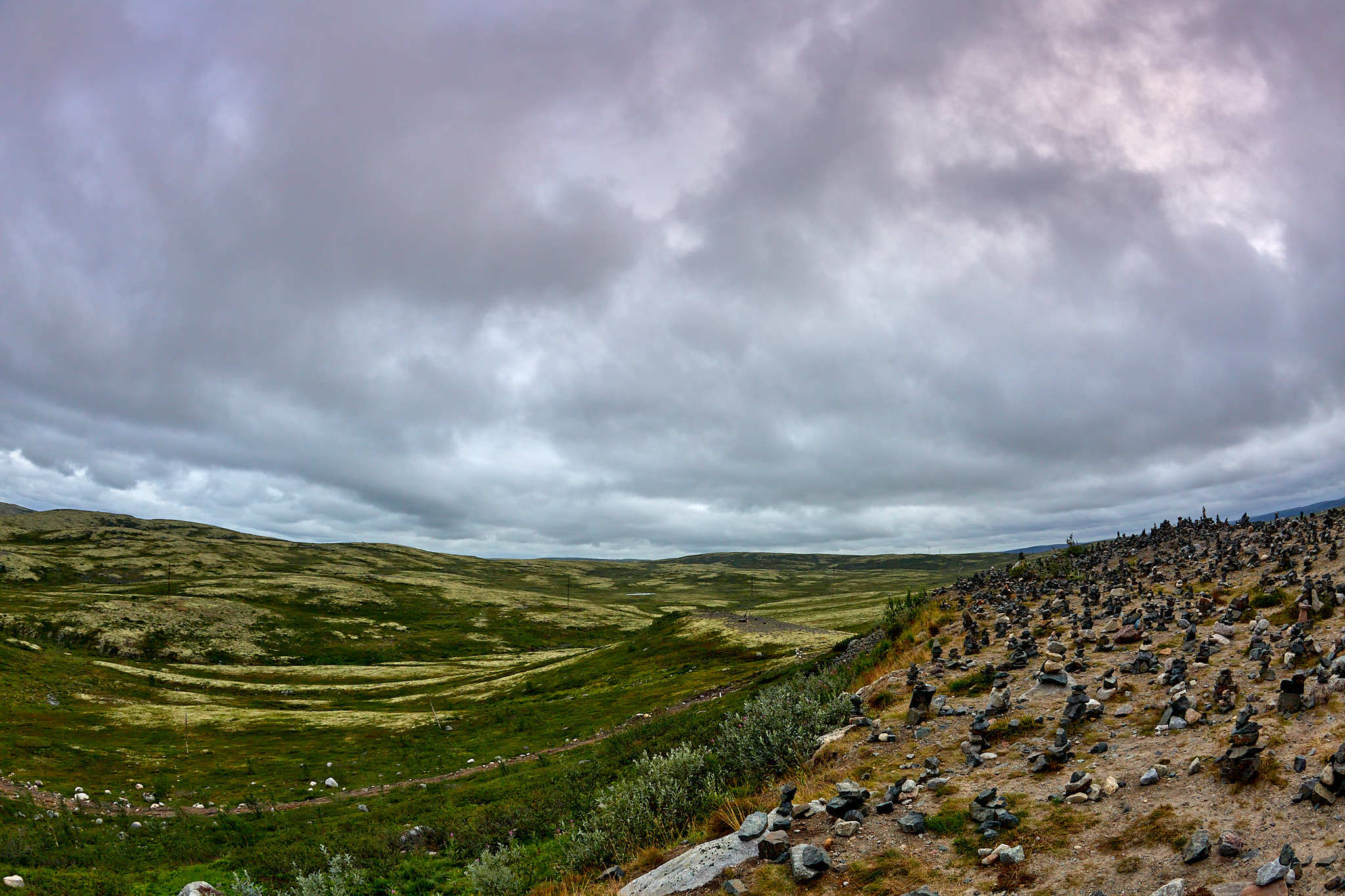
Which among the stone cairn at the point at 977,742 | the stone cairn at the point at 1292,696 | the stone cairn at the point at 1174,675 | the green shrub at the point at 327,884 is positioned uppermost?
the stone cairn at the point at 1292,696

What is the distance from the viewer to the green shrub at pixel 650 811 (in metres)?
12.5

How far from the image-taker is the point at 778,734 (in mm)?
14734

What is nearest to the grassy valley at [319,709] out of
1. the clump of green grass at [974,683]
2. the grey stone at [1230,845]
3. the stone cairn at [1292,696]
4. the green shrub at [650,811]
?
the green shrub at [650,811]

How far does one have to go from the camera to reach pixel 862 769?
11758mm

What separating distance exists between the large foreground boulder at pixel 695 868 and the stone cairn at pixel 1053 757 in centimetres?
496

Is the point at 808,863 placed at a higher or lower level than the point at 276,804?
higher

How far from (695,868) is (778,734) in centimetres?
574

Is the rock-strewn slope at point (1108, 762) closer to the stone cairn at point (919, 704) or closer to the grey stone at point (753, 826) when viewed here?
the stone cairn at point (919, 704)

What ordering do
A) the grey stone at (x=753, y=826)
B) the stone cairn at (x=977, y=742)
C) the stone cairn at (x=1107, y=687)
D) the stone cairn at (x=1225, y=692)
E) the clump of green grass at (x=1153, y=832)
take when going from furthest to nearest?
1. the stone cairn at (x=1107, y=687)
2. the stone cairn at (x=977, y=742)
3. the stone cairn at (x=1225, y=692)
4. the grey stone at (x=753, y=826)
5. the clump of green grass at (x=1153, y=832)

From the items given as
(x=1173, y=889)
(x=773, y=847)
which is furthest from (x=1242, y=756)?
(x=773, y=847)

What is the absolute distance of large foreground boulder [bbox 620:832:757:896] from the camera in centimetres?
916

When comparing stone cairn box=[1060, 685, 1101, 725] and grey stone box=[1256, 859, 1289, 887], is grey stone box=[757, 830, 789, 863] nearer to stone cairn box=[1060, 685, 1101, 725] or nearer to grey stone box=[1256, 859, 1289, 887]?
grey stone box=[1256, 859, 1289, 887]

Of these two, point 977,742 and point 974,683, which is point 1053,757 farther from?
point 974,683

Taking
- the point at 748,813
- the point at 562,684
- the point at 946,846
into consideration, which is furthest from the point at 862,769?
the point at 562,684
